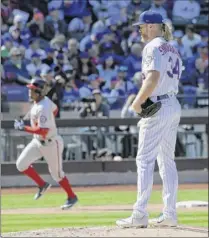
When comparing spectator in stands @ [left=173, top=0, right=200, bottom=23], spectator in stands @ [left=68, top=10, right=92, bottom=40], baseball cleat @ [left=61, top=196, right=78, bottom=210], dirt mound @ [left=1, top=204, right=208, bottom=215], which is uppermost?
spectator in stands @ [left=173, top=0, right=200, bottom=23]

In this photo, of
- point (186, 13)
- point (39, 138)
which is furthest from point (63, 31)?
point (39, 138)

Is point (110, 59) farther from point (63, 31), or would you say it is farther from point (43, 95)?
point (43, 95)

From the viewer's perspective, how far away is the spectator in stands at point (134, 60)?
64.3 ft

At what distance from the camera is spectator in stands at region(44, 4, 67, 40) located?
20516 millimetres

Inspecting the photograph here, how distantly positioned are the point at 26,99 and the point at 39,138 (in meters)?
5.11

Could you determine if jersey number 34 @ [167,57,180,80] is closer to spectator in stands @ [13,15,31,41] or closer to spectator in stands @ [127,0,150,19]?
spectator in stands @ [13,15,31,41]

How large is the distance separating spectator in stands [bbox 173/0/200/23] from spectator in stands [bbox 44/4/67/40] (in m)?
3.29

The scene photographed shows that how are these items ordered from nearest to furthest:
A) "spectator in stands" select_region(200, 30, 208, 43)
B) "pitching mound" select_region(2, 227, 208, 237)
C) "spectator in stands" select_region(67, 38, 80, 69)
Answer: "pitching mound" select_region(2, 227, 208, 237), "spectator in stands" select_region(67, 38, 80, 69), "spectator in stands" select_region(200, 30, 208, 43)

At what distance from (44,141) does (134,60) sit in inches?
304

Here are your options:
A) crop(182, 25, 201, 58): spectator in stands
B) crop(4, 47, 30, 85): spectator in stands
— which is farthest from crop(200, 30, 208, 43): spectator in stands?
crop(4, 47, 30, 85): spectator in stands

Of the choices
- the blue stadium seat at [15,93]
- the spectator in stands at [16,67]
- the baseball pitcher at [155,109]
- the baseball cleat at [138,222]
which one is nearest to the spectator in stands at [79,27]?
the spectator in stands at [16,67]

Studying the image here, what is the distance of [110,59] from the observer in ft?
64.5

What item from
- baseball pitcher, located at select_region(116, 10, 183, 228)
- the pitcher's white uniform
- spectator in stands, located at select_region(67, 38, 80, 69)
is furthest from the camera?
spectator in stands, located at select_region(67, 38, 80, 69)

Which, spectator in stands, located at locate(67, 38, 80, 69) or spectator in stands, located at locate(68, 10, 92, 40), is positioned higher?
spectator in stands, located at locate(68, 10, 92, 40)
